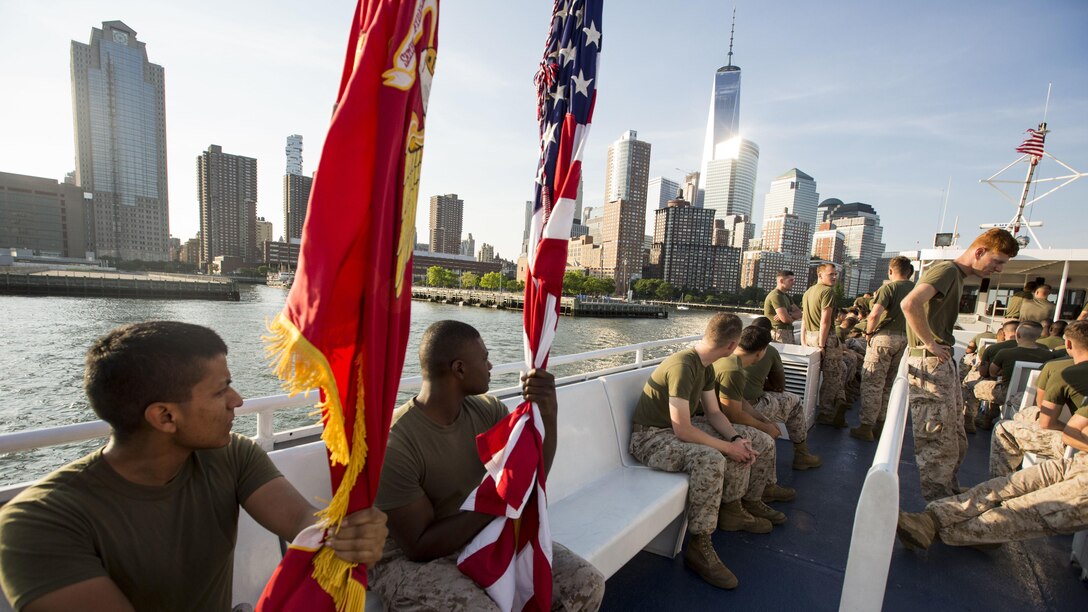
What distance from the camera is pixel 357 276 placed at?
0.96 m

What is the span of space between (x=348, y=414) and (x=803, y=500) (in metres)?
3.38

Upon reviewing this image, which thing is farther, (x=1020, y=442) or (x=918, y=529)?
(x=1020, y=442)

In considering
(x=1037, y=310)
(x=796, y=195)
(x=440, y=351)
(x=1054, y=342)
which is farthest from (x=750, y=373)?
(x=796, y=195)

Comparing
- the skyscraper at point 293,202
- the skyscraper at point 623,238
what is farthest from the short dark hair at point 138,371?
the skyscraper at point 293,202

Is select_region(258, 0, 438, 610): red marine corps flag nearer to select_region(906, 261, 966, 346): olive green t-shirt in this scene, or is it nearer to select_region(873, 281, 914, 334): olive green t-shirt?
select_region(906, 261, 966, 346): olive green t-shirt

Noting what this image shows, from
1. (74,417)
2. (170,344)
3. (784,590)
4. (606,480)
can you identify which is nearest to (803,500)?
(784,590)

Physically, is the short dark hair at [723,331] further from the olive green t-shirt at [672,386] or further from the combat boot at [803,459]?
the combat boot at [803,459]

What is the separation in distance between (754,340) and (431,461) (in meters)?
2.60

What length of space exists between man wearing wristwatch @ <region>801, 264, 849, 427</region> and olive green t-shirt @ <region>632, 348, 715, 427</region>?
Answer: 2.60 m

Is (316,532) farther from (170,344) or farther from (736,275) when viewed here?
(736,275)

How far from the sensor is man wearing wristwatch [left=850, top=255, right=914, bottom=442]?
4254mm

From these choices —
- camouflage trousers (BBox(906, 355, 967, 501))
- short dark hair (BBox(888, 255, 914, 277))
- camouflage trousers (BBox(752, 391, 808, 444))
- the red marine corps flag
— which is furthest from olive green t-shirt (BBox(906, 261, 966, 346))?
the red marine corps flag

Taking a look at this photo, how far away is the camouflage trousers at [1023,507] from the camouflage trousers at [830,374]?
2671 millimetres

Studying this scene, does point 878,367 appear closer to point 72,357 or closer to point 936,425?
point 936,425
